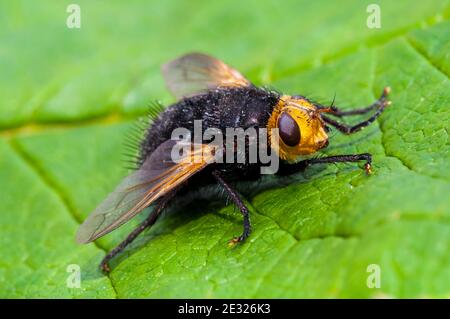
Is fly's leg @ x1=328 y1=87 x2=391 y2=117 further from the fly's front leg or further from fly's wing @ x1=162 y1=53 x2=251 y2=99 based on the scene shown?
fly's wing @ x1=162 y1=53 x2=251 y2=99

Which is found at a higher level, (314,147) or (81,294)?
(314,147)

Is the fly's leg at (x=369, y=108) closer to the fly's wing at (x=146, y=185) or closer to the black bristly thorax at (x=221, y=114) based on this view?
the black bristly thorax at (x=221, y=114)

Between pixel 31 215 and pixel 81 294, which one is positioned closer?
pixel 81 294

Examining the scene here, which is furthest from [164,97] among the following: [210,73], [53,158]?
[53,158]

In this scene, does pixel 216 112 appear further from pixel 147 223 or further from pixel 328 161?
pixel 147 223

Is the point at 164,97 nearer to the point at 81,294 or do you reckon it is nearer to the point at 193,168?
the point at 193,168

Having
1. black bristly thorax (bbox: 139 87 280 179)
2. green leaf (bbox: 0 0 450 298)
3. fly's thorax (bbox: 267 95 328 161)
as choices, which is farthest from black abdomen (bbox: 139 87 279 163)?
green leaf (bbox: 0 0 450 298)
